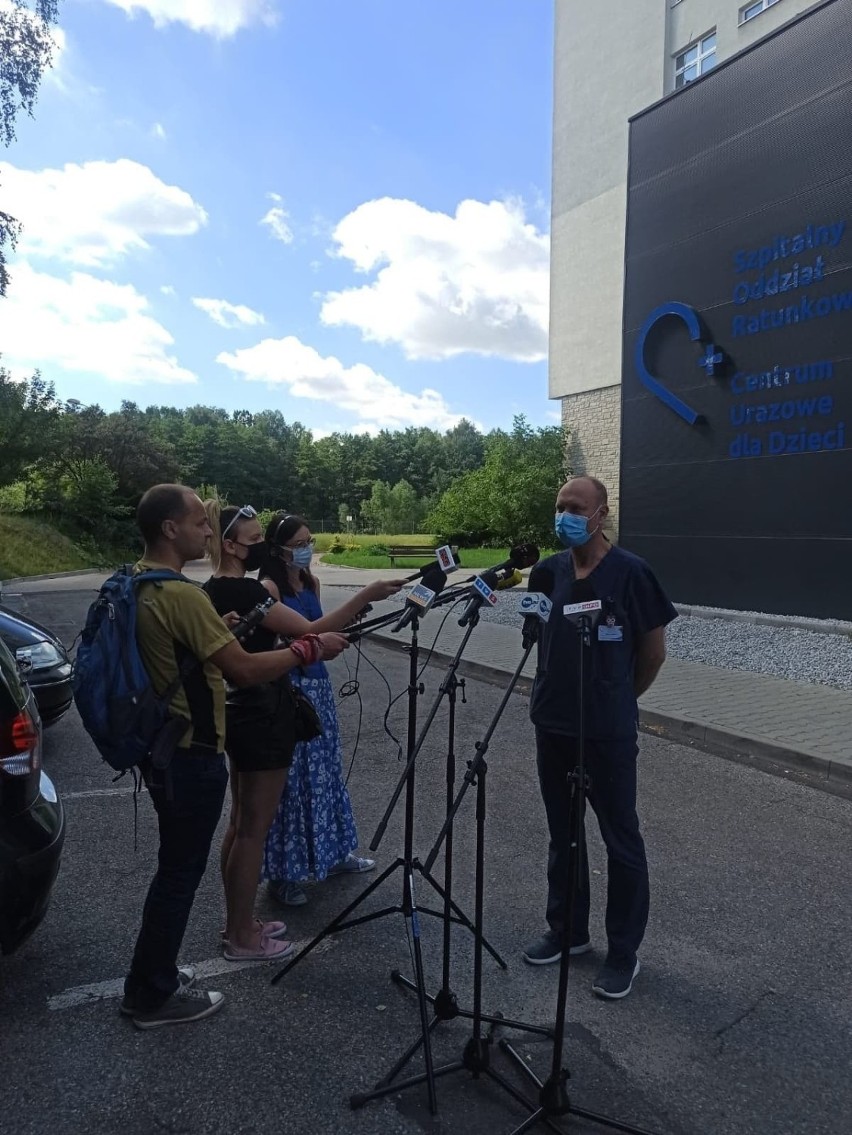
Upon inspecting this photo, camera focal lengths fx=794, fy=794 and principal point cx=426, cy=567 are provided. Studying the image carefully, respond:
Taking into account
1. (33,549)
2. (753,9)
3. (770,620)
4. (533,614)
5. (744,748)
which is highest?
(753,9)

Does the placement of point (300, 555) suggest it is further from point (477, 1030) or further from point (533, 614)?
point (477, 1030)

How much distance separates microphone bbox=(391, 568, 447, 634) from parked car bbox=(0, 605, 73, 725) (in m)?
4.55

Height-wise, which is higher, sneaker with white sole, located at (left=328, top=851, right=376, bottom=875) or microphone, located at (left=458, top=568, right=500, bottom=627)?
microphone, located at (left=458, top=568, right=500, bottom=627)

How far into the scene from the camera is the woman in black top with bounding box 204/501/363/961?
3.06m

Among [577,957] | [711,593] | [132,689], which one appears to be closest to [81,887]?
[132,689]

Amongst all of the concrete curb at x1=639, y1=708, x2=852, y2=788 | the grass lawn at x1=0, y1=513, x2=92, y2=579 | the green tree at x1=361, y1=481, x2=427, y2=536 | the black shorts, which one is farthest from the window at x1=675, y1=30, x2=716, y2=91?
the green tree at x1=361, y1=481, x2=427, y2=536

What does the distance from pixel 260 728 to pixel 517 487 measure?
29.3m

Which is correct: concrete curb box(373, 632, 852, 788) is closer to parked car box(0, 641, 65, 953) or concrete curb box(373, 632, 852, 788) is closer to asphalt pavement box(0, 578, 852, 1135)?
asphalt pavement box(0, 578, 852, 1135)

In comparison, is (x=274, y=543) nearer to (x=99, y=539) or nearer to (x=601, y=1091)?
(x=601, y=1091)

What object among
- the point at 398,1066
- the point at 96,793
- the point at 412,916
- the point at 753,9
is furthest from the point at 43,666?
the point at 753,9

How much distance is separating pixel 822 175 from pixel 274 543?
1164cm

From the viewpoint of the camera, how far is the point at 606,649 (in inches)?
121

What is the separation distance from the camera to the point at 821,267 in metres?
11.5

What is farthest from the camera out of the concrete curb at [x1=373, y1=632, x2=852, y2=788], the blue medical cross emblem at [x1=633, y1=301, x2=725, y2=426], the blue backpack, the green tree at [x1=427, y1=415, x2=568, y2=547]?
the green tree at [x1=427, y1=415, x2=568, y2=547]
